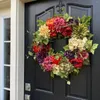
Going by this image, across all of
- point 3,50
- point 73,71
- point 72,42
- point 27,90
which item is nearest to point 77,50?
point 72,42

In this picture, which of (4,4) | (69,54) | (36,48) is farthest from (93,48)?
(4,4)

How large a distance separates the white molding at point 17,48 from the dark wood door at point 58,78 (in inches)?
2.4

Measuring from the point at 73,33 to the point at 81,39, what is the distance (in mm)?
99

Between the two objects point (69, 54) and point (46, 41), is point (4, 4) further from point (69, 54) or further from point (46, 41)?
point (69, 54)

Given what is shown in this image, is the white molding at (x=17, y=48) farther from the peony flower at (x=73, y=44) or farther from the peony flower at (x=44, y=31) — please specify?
the peony flower at (x=73, y=44)

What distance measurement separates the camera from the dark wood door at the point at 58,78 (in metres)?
1.74

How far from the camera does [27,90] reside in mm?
2260

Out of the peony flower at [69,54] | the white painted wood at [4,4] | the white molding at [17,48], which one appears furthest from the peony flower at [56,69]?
the white painted wood at [4,4]

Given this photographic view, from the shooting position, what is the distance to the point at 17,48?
2180 mm

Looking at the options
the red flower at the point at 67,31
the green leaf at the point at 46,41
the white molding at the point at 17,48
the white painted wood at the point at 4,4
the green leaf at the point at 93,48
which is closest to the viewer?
the green leaf at the point at 93,48

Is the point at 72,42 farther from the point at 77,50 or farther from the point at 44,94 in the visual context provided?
the point at 44,94

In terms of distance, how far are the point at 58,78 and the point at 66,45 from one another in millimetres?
350

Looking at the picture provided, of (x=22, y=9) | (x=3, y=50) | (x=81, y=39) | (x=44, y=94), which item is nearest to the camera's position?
(x=81, y=39)

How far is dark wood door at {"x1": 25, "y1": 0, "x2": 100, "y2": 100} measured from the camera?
1740mm
